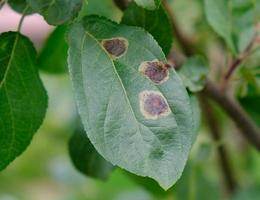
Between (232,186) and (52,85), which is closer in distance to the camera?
(232,186)

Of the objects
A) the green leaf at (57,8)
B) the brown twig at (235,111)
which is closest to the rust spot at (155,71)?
the green leaf at (57,8)

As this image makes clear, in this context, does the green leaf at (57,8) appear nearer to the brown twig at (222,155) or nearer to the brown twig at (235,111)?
the brown twig at (235,111)

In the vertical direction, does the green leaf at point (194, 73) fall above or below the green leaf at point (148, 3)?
below

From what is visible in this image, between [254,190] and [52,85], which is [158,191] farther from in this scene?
[52,85]

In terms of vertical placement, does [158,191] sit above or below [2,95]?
below

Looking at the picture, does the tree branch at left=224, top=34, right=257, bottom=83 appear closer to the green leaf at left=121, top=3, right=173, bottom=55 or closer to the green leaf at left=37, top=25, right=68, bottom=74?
the green leaf at left=121, top=3, right=173, bottom=55

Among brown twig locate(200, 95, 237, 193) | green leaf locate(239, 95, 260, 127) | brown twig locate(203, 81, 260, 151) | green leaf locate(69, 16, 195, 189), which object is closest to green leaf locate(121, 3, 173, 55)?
green leaf locate(69, 16, 195, 189)

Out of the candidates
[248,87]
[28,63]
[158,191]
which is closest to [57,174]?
[158,191]
